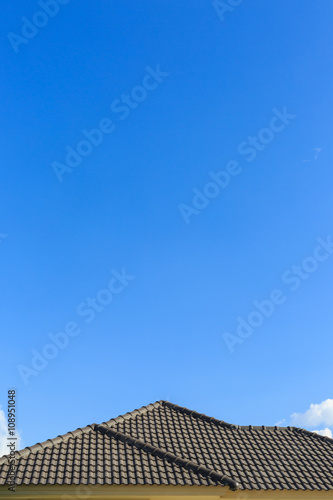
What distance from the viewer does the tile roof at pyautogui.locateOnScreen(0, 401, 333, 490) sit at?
11.9 meters

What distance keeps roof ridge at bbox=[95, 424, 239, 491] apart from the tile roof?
0.07 ft

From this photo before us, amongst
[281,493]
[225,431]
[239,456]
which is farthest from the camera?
[225,431]

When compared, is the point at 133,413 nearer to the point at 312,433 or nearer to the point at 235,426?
the point at 235,426

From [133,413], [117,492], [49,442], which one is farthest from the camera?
[133,413]

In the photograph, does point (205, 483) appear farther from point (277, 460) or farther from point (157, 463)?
point (277, 460)

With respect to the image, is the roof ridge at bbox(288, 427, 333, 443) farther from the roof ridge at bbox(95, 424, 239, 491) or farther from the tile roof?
the roof ridge at bbox(95, 424, 239, 491)

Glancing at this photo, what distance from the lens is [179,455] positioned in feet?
44.3

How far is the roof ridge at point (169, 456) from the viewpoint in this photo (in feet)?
38.9

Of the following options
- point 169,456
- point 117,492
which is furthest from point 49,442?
point 169,456

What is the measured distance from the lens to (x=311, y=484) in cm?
1286

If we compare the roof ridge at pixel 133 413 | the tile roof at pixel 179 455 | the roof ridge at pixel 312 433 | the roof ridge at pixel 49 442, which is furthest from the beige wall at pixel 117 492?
the roof ridge at pixel 312 433

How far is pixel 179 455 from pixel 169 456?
86 centimetres

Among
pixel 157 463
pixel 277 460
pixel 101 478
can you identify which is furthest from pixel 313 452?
pixel 101 478

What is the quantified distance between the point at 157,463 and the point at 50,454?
105 inches
